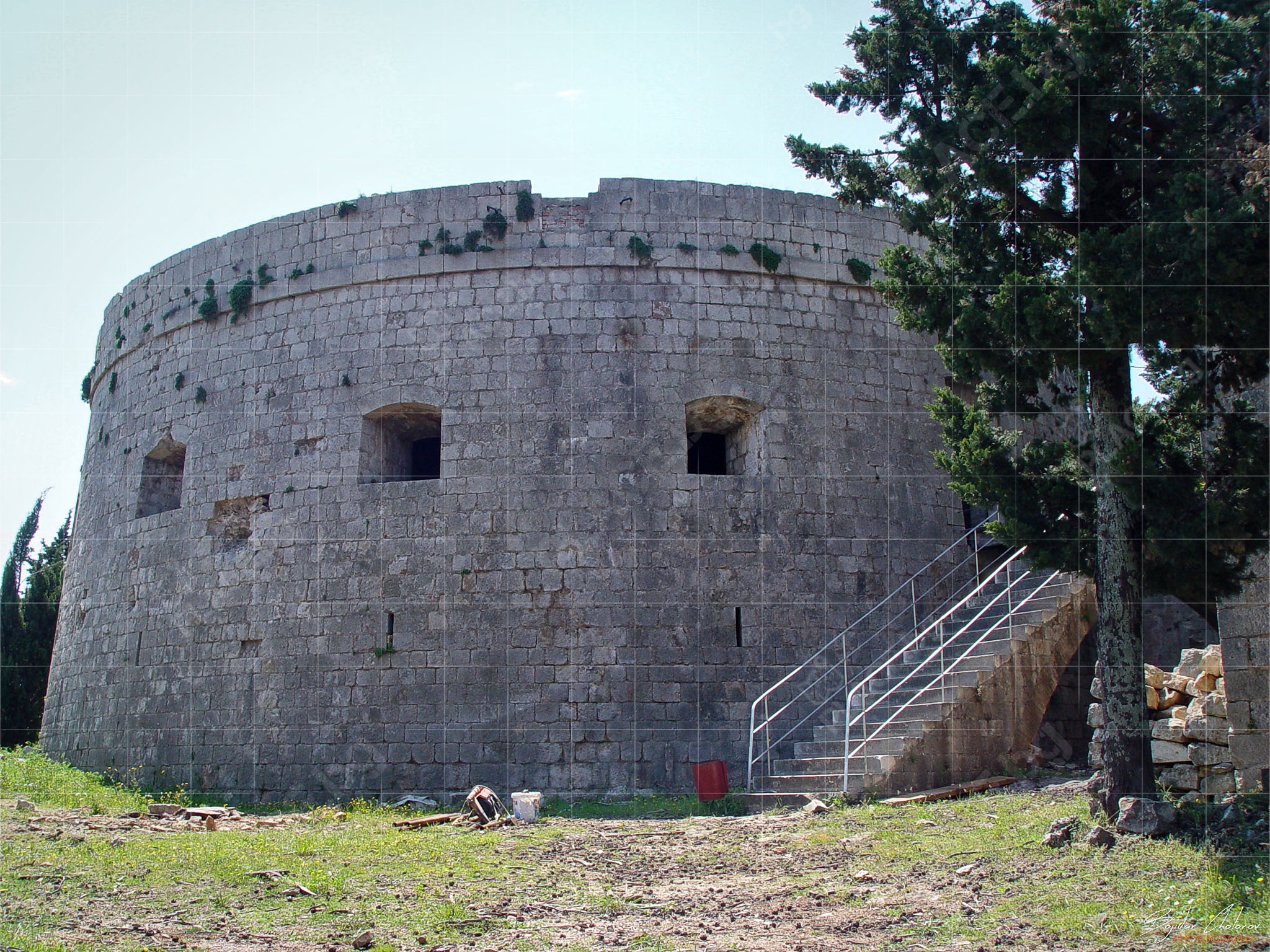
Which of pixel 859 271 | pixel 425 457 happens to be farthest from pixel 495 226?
pixel 859 271

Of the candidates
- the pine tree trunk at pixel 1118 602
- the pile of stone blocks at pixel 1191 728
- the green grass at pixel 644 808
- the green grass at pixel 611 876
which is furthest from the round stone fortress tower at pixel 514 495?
the pine tree trunk at pixel 1118 602

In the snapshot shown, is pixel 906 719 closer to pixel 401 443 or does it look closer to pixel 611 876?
pixel 611 876

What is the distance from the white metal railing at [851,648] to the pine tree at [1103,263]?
3109mm

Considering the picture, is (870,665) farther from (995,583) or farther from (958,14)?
(958,14)

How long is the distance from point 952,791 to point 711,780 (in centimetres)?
217

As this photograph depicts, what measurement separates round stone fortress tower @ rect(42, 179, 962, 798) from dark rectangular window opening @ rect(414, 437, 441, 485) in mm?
51

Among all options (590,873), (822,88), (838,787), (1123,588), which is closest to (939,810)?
(838,787)

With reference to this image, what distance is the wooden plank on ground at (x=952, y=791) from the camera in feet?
29.8

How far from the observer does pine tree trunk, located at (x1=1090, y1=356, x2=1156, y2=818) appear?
7.45 metres

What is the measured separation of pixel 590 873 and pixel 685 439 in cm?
548

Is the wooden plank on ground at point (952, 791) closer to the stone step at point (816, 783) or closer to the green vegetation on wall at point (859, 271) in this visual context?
the stone step at point (816, 783)

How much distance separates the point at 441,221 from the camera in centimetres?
1246

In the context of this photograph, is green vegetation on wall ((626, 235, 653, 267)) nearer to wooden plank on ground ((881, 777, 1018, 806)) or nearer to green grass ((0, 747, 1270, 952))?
green grass ((0, 747, 1270, 952))

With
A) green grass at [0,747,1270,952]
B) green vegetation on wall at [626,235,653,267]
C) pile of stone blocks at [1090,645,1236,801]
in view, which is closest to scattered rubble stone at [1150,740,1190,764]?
pile of stone blocks at [1090,645,1236,801]
